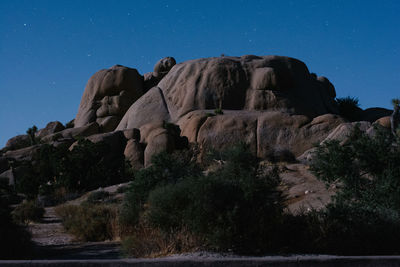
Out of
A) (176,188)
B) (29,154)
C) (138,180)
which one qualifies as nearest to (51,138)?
(29,154)

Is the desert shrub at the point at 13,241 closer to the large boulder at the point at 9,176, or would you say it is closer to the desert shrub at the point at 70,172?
the desert shrub at the point at 70,172

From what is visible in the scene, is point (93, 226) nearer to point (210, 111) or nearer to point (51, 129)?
point (210, 111)

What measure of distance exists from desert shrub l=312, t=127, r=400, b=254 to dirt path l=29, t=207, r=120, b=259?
16.2 feet

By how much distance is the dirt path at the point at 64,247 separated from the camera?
1039cm

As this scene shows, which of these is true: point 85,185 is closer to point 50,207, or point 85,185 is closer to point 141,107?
point 50,207

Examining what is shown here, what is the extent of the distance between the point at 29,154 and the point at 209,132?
49.9 feet

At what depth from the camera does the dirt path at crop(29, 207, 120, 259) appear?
10.4m

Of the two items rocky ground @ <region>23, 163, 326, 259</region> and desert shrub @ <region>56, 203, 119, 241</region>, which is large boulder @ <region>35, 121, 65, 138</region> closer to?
rocky ground @ <region>23, 163, 326, 259</region>

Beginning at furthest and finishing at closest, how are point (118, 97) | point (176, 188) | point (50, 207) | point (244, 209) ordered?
1. point (118, 97)
2. point (50, 207)
3. point (176, 188)
4. point (244, 209)

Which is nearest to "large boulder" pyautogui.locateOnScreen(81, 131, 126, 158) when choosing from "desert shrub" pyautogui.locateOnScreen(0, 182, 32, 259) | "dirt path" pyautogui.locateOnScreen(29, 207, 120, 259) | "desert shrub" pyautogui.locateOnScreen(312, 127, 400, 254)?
"dirt path" pyautogui.locateOnScreen(29, 207, 120, 259)

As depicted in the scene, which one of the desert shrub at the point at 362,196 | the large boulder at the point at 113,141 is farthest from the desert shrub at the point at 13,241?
the large boulder at the point at 113,141

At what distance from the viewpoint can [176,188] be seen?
32.9 feet

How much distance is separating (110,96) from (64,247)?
3622cm

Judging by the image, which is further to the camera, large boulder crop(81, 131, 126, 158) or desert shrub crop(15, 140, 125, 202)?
large boulder crop(81, 131, 126, 158)
